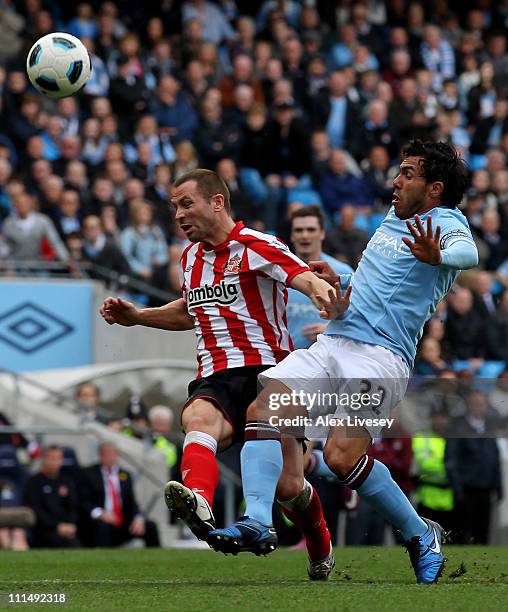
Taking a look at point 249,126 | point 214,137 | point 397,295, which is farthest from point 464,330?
point 397,295

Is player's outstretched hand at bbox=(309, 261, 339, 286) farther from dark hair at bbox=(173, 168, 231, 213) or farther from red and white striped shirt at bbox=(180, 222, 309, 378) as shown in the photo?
dark hair at bbox=(173, 168, 231, 213)

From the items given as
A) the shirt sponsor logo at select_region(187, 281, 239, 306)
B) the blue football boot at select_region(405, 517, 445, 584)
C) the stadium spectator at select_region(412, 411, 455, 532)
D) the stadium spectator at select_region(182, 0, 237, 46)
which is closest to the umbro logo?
the blue football boot at select_region(405, 517, 445, 584)

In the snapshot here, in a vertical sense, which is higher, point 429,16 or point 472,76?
point 429,16

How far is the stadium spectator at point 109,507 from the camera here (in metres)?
13.5

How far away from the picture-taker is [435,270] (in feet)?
24.1

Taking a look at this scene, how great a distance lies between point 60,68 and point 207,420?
10.6ft

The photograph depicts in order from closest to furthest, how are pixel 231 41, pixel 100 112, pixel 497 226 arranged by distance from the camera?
pixel 100 112 → pixel 497 226 → pixel 231 41

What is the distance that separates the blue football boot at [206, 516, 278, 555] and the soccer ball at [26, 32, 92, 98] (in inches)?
146

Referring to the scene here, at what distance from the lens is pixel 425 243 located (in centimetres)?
684

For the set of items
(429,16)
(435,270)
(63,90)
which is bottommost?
(435,270)

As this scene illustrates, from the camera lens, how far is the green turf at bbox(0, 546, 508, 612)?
620 centimetres

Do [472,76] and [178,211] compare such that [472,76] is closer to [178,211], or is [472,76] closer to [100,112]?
[100,112]

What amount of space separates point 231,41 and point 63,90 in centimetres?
1137

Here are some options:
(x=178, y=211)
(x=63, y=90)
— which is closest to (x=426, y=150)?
(x=178, y=211)
